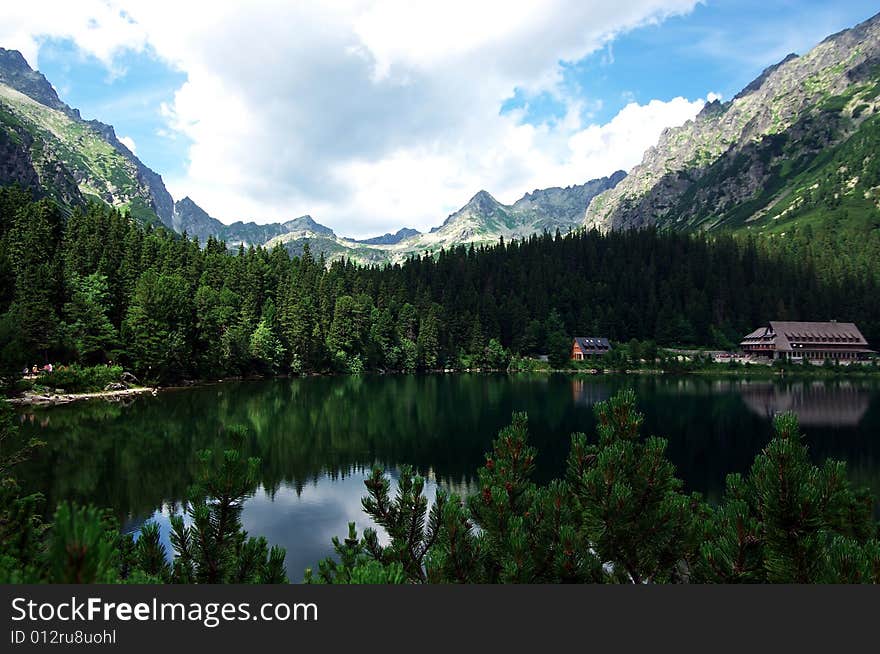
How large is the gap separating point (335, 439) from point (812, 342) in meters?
151

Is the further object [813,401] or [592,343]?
[592,343]

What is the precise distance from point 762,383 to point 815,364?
38.7 metres

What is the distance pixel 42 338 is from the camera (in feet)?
206

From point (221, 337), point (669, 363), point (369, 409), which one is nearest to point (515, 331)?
point (669, 363)

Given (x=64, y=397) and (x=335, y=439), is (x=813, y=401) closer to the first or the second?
(x=335, y=439)

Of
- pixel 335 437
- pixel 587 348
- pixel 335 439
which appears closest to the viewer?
pixel 335 439

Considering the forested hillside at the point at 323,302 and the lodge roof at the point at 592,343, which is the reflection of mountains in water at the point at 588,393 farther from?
the forested hillside at the point at 323,302

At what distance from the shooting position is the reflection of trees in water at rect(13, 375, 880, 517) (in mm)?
31703

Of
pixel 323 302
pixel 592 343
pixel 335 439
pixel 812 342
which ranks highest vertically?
pixel 323 302


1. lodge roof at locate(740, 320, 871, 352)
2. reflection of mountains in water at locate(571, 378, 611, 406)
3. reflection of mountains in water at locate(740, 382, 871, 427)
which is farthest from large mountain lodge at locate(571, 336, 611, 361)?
reflection of mountains in water at locate(740, 382, 871, 427)

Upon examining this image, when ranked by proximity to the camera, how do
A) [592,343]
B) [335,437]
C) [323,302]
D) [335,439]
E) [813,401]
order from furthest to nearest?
[592,343], [323,302], [813,401], [335,437], [335,439]

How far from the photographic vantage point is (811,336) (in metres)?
148

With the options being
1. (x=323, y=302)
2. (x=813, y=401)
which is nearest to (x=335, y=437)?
(x=813, y=401)

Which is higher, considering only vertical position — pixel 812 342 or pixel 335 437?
pixel 812 342
